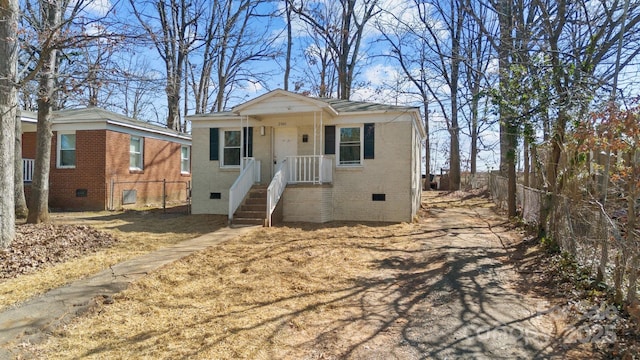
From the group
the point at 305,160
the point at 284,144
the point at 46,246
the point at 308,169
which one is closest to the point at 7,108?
the point at 46,246

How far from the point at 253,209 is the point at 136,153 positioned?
26.9 ft

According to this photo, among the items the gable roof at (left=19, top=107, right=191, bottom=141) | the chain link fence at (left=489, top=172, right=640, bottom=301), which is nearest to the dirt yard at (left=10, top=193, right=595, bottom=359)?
the chain link fence at (left=489, top=172, right=640, bottom=301)

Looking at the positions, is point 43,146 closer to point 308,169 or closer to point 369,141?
point 308,169

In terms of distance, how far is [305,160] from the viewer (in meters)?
12.4

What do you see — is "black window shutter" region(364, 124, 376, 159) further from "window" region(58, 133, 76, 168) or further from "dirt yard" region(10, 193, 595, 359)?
"window" region(58, 133, 76, 168)

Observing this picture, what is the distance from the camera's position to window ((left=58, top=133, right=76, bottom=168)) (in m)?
15.4

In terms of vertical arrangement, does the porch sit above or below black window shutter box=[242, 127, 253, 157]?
below

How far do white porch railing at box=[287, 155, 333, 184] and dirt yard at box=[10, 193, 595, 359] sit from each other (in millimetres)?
4408

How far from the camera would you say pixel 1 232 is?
6.98 meters

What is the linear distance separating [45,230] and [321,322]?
291 inches

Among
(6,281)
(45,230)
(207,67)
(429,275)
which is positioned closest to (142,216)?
(45,230)

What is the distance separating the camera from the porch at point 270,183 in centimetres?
1116

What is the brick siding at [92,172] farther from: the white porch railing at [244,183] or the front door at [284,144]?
the front door at [284,144]

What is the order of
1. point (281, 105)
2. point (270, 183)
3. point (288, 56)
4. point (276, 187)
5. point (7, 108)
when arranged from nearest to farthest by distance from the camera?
point (7, 108) < point (276, 187) < point (270, 183) < point (281, 105) < point (288, 56)
